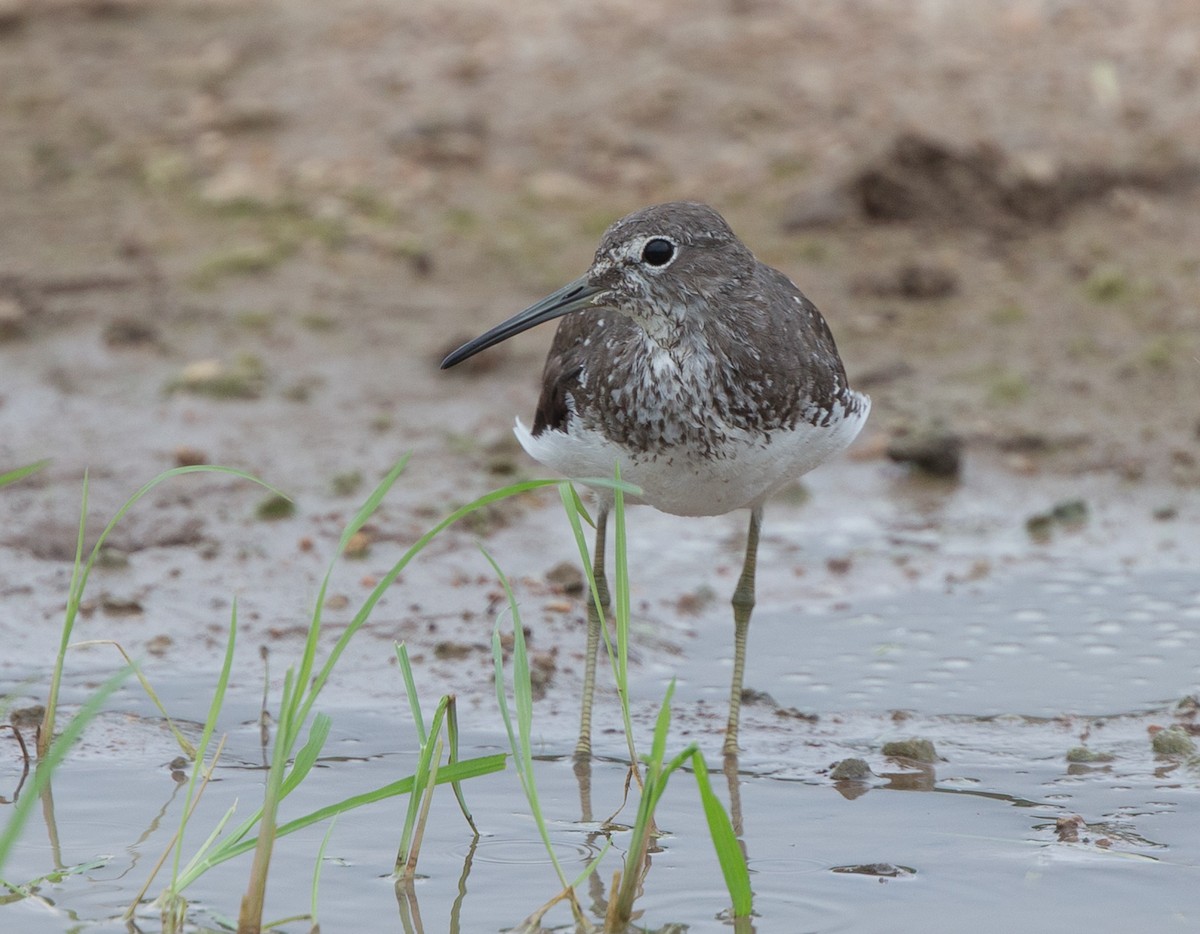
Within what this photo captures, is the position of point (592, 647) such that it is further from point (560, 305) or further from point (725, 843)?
point (725, 843)

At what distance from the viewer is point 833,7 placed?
39.2 ft

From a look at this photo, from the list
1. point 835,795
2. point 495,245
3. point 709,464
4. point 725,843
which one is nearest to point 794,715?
point 835,795

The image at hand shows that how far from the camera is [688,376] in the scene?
217 inches

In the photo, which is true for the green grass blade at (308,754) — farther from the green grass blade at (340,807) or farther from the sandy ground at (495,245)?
the sandy ground at (495,245)

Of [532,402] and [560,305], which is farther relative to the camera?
[532,402]

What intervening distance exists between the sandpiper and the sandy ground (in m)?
1.66

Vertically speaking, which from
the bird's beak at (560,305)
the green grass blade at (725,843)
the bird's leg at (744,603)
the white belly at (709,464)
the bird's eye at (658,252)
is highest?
the bird's eye at (658,252)

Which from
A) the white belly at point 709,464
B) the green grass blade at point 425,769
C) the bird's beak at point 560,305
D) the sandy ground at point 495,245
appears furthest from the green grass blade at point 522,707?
the sandy ground at point 495,245

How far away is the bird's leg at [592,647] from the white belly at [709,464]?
29 centimetres

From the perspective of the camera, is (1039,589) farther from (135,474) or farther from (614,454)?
(135,474)

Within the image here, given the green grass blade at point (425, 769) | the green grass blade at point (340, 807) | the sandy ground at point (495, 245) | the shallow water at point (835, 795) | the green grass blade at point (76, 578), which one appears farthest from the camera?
the sandy ground at point (495, 245)

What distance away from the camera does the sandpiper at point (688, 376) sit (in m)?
5.49

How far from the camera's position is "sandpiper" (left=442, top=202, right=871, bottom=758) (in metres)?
5.49

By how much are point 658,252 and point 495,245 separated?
4.50 meters
